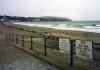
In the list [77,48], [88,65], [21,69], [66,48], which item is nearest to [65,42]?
[66,48]

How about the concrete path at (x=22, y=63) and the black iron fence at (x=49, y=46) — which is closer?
the concrete path at (x=22, y=63)

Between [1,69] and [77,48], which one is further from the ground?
[77,48]

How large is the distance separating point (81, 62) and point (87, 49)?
1.34m

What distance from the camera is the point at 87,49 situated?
7.53m

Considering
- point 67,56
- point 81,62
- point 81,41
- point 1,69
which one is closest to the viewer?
point 1,69

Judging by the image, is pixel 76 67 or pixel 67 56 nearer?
pixel 76 67

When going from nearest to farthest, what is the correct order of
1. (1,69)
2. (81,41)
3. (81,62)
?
(1,69) → (81,41) → (81,62)

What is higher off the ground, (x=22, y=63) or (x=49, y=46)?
(x=22, y=63)

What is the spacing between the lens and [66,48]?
9.22 m

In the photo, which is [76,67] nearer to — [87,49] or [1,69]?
[87,49]

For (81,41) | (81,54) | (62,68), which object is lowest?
(62,68)

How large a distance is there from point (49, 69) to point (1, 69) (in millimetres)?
1709

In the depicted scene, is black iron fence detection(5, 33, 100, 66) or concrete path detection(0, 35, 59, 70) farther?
black iron fence detection(5, 33, 100, 66)

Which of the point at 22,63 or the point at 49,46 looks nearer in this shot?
the point at 22,63
